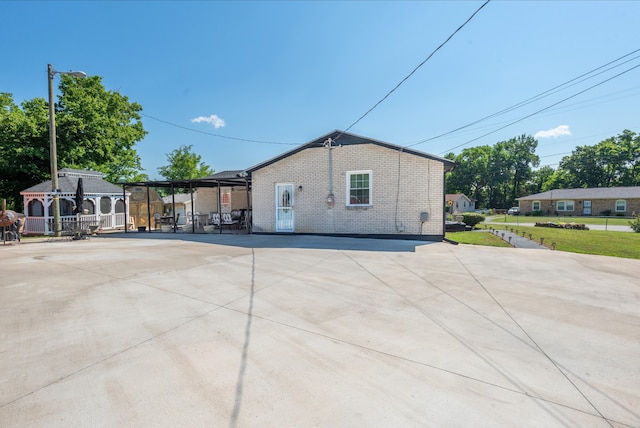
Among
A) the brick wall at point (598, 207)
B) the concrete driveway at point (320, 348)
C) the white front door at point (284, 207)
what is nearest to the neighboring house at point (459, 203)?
the brick wall at point (598, 207)

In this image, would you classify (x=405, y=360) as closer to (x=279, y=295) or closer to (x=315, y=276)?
(x=279, y=295)

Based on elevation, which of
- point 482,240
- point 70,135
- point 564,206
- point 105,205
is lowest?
point 482,240

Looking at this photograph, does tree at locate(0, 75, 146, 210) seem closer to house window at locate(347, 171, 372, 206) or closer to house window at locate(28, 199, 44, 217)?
house window at locate(28, 199, 44, 217)

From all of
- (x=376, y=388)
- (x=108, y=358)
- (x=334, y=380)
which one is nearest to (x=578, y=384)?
(x=376, y=388)

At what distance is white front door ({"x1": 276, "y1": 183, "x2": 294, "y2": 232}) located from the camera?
13930 mm

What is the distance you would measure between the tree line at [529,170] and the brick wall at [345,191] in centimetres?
5688

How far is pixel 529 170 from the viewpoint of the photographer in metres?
71.0

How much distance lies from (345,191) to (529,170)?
76.4 metres

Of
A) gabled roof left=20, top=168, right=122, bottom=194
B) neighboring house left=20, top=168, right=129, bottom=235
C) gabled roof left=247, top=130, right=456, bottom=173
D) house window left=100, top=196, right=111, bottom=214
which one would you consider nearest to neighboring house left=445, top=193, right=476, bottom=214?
gabled roof left=247, top=130, right=456, bottom=173

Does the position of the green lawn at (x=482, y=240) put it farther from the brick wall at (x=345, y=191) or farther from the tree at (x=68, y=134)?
the tree at (x=68, y=134)

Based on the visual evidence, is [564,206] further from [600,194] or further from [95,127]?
[95,127]

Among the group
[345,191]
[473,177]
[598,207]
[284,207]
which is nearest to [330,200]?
[345,191]

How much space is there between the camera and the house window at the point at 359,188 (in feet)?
41.8

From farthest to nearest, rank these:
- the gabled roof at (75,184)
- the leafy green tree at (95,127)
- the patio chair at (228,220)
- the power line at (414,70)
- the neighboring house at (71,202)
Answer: the leafy green tree at (95,127)
the gabled roof at (75,184)
the neighboring house at (71,202)
the patio chair at (228,220)
the power line at (414,70)
